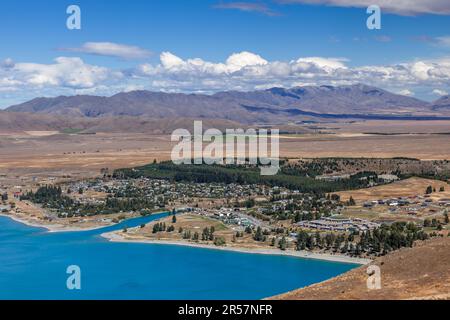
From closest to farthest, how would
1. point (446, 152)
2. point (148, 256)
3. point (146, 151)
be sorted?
point (148, 256) → point (446, 152) → point (146, 151)

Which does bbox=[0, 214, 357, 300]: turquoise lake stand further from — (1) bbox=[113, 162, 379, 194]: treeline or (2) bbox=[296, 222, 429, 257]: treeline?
(1) bbox=[113, 162, 379, 194]: treeline

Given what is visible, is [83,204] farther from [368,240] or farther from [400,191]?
[400,191]

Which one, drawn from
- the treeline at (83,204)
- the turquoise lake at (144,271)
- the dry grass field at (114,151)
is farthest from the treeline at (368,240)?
the dry grass field at (114,151)

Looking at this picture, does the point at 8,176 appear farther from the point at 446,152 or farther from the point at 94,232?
the point at 446,152

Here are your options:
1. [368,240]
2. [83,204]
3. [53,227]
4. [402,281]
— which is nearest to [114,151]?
[83,204]

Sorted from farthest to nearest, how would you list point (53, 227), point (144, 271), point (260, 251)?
point (53, 227) < point (260, 251) < point (144, 271)

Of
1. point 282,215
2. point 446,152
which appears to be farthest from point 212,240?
point 446,152

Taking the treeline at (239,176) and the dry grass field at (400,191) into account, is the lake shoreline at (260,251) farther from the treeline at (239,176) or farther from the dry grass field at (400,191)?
the treeline at (239,176)
